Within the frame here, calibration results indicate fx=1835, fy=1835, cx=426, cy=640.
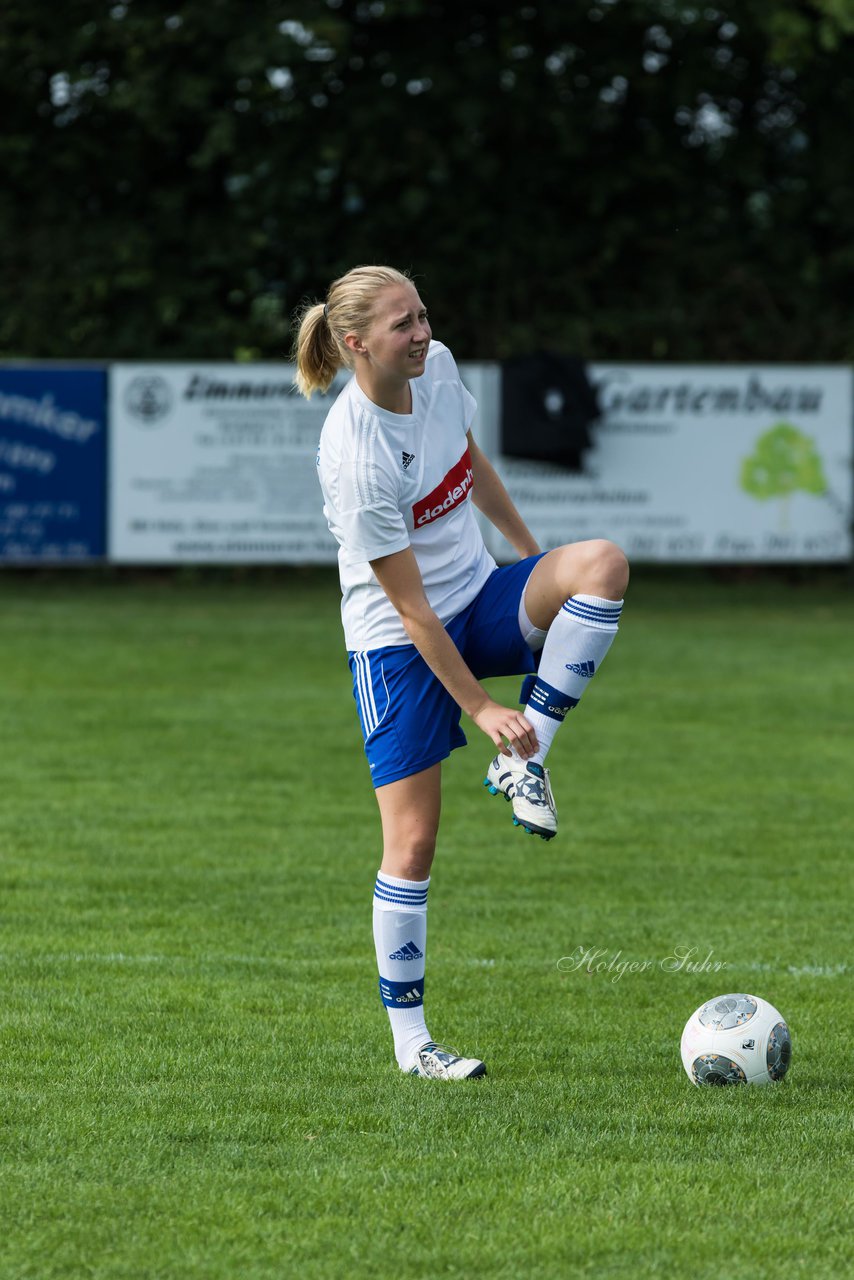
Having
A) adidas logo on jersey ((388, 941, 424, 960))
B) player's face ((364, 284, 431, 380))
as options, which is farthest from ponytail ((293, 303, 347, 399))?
adidas logo on jersey ((388, 941, 424, 960))

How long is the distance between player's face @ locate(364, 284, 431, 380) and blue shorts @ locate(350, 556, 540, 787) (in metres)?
0.67

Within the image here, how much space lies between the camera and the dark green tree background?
2027 centimetres

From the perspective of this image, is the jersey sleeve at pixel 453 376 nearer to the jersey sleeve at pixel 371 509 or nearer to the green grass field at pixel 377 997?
the jersey sleeve at pixel 371 509

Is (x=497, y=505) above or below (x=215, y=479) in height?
above

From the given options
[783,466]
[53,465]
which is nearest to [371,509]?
[53,465]

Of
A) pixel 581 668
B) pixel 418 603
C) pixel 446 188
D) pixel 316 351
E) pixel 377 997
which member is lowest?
pixel 446 188

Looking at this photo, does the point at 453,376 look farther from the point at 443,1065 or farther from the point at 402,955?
the point at 443,1065

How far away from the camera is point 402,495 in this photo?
448 cm

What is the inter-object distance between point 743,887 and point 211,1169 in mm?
3460

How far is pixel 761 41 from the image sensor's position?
2036 cm

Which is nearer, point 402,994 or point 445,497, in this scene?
point 445,497

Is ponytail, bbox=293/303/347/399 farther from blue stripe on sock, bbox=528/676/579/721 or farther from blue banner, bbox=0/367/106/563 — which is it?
blue banner, bbox=0/367/106/563

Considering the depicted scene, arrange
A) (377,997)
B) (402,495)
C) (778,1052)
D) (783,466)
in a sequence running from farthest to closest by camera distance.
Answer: (783,466)
(377,997)
(778,1052)
(402,495)

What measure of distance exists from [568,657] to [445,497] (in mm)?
508
